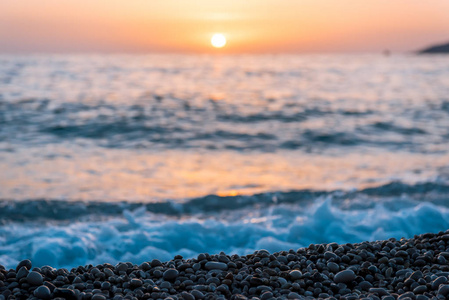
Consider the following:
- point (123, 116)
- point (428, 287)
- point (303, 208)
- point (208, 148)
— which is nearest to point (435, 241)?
point (428, 287)

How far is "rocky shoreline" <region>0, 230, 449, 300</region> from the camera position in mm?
3271

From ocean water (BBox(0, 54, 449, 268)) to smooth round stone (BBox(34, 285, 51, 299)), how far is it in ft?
8.22

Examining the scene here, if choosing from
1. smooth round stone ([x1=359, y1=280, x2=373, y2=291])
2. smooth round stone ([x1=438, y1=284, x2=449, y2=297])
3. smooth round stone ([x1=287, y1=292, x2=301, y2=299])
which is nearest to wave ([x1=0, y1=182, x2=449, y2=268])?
smooth round stone ([x1=359, y1=280, x2=373, y2=291])

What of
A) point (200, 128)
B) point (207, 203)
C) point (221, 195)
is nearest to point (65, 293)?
point (207, 203)

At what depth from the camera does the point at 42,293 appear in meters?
3.19

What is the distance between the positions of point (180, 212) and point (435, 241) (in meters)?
3.96

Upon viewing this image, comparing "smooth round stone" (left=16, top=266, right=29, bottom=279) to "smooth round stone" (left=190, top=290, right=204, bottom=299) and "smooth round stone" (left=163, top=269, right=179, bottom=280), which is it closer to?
"smooth round stone" (left=163, top=269, right=179, bottom=280)

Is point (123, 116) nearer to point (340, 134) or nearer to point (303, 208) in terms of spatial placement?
point (340, 134)

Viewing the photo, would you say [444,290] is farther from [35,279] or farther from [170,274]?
[35,279]

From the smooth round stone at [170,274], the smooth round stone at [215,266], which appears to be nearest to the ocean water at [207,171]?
the smooth round stone at [215,266]

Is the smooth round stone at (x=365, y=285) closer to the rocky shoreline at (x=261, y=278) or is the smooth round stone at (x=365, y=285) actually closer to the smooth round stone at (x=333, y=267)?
the rocky shoreline at (x=261, y=278)

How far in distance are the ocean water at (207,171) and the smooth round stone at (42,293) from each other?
2505mm

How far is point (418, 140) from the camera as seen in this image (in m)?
13.2

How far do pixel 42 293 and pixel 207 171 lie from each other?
6674 millimetres
